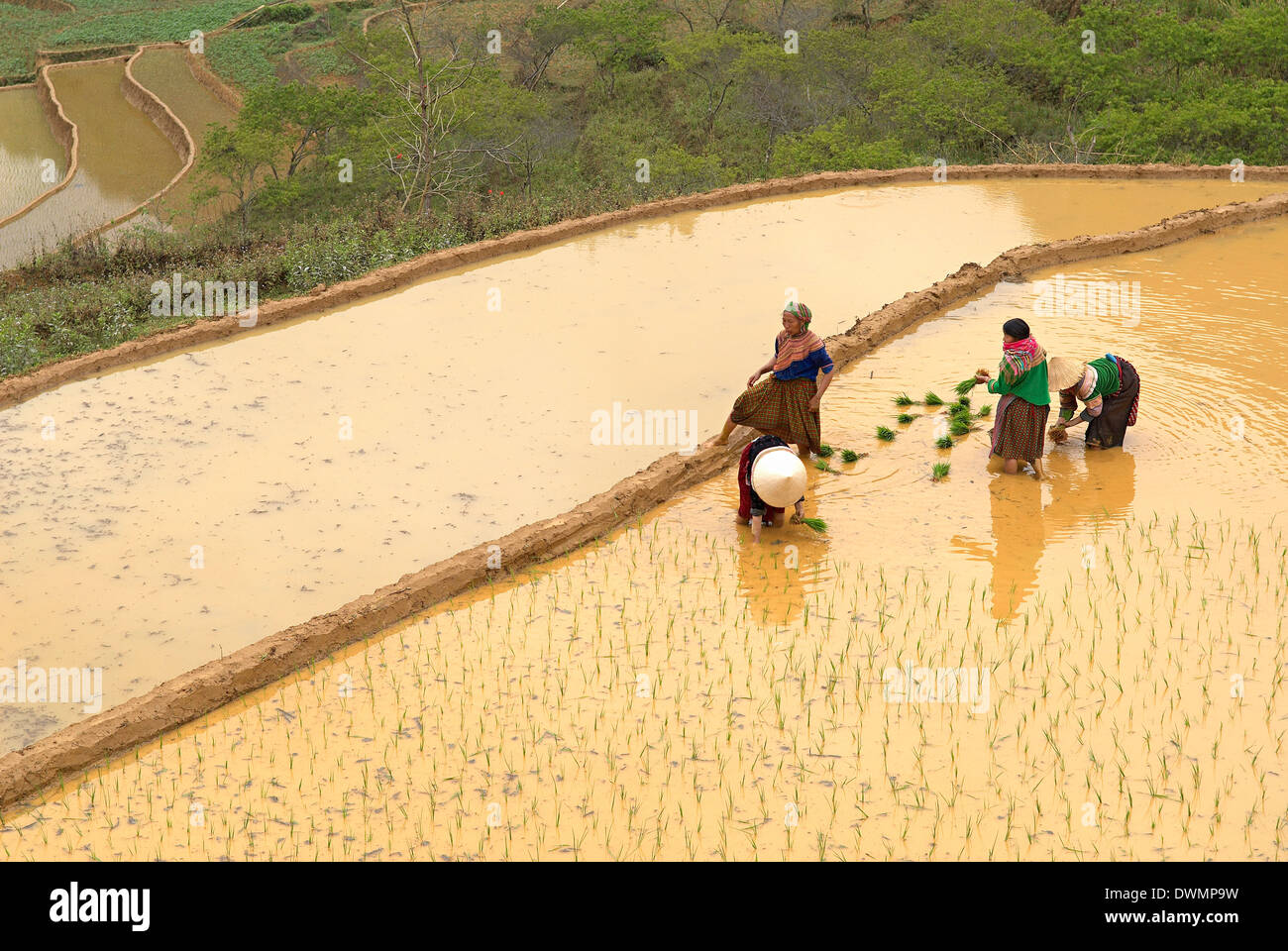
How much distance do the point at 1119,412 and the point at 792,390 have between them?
207 cm

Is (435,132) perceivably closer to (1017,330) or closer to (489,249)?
(489,249)

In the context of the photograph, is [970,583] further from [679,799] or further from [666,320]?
[666,320]

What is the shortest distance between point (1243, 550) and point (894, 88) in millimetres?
15774

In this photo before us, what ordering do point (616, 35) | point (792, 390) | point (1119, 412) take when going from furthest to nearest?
point (616, 35) < point (1119, 412) < point (792, 390)

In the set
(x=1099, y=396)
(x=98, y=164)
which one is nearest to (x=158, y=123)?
(x=98, y=164)

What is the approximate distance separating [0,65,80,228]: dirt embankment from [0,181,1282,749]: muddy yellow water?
1403cm

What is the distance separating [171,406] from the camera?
30.9 ft

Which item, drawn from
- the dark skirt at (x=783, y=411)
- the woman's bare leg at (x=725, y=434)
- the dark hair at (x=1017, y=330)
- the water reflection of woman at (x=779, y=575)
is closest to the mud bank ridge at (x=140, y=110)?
the woman's bare leg at (x=725, y=434)

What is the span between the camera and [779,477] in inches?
275

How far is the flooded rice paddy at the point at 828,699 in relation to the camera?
5125mm

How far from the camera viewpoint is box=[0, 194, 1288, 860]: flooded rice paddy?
512 cm

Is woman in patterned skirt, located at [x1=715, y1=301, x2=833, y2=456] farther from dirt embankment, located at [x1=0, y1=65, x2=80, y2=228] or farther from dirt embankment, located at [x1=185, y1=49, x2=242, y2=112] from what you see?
dirt embankment, located at [x1=185, y1=49, x2=242, y2=112]

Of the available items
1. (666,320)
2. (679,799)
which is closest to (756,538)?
(679,799)

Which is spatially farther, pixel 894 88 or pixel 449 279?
pixel 894 88
